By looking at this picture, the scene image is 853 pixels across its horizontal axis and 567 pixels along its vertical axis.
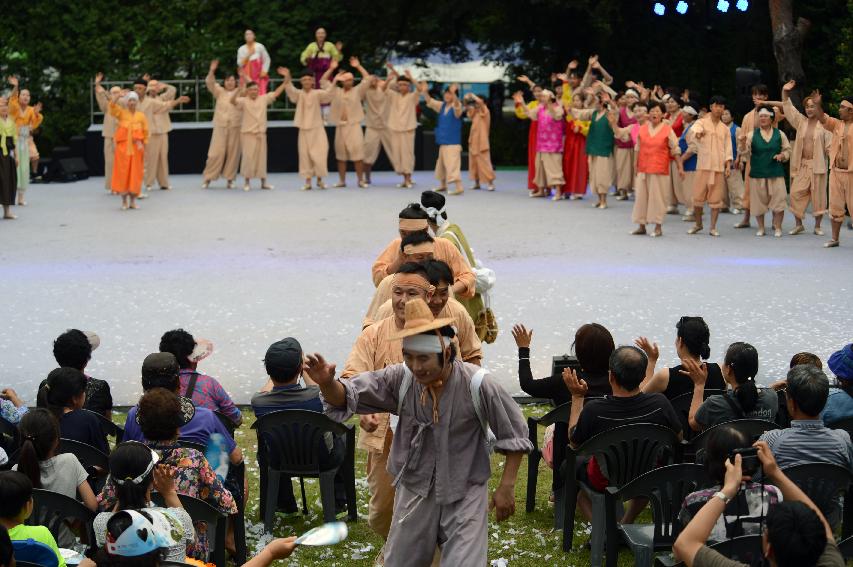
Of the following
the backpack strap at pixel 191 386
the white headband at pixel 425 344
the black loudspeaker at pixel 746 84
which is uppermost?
the black loudspeaker at pixel 746 84

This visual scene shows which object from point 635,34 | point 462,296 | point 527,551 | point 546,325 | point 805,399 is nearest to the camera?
point 805,399

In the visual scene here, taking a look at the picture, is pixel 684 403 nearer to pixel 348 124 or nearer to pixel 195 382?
pixel 195 382

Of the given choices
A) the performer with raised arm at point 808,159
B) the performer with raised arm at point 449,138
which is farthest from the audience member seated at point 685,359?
the performer with raised arm at point 449,138

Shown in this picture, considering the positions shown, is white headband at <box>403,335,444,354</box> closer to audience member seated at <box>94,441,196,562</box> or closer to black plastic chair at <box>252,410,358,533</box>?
audience member seated at <box>94,441,196,562</box>

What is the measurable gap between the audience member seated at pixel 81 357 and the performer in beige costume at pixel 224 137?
1408cm

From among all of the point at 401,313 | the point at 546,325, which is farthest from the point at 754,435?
the point at 546,325

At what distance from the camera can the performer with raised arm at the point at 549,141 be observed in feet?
60.5

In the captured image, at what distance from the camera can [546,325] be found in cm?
1037

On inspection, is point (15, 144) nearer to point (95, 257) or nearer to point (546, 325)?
point (95, 257)

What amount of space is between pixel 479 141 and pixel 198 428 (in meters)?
14.6

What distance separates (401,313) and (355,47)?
2154 cm

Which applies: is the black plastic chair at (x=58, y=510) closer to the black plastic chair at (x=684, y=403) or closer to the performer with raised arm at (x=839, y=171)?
the black plastic chair at (x=684, y=403)

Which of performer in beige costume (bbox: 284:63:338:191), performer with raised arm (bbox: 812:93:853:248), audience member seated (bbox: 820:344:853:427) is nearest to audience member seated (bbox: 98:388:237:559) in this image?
audience member seated (bbox: 820:344:853:427)

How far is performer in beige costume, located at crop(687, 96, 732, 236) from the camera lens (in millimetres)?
15312
